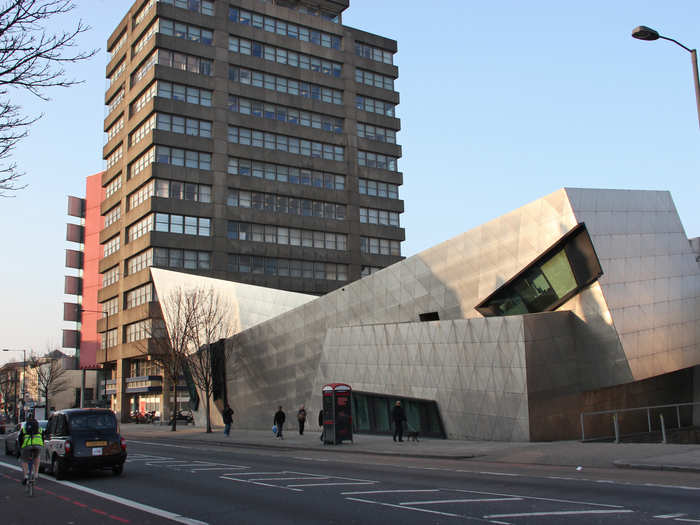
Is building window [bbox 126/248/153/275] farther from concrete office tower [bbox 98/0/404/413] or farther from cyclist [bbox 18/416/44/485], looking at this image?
cyclist [bbox 18/416/44/485]

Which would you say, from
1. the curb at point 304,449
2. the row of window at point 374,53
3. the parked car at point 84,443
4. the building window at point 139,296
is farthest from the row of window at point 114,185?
the parked car at point 84,443

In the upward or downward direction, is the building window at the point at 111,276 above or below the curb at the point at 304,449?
above

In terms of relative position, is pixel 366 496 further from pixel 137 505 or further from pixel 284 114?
pixel 284 114

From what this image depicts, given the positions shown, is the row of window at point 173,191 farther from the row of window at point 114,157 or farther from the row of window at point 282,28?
the row of window at point 282,28

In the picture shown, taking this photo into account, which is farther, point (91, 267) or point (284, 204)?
point (91, 267)

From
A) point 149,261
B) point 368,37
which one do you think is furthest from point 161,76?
point 368,37

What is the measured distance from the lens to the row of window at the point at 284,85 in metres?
84.8

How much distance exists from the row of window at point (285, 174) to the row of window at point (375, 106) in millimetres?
11398

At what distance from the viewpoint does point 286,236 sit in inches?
3327

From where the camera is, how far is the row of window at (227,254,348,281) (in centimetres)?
8038

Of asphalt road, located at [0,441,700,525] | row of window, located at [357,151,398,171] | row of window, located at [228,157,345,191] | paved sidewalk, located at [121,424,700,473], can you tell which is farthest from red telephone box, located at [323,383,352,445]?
row of window, located at [357,151,398,171]

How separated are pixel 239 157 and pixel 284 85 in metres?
12.5

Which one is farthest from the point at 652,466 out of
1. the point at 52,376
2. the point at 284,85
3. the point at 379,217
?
the point at 52,376

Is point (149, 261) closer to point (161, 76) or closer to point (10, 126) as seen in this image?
point (161, 76)
